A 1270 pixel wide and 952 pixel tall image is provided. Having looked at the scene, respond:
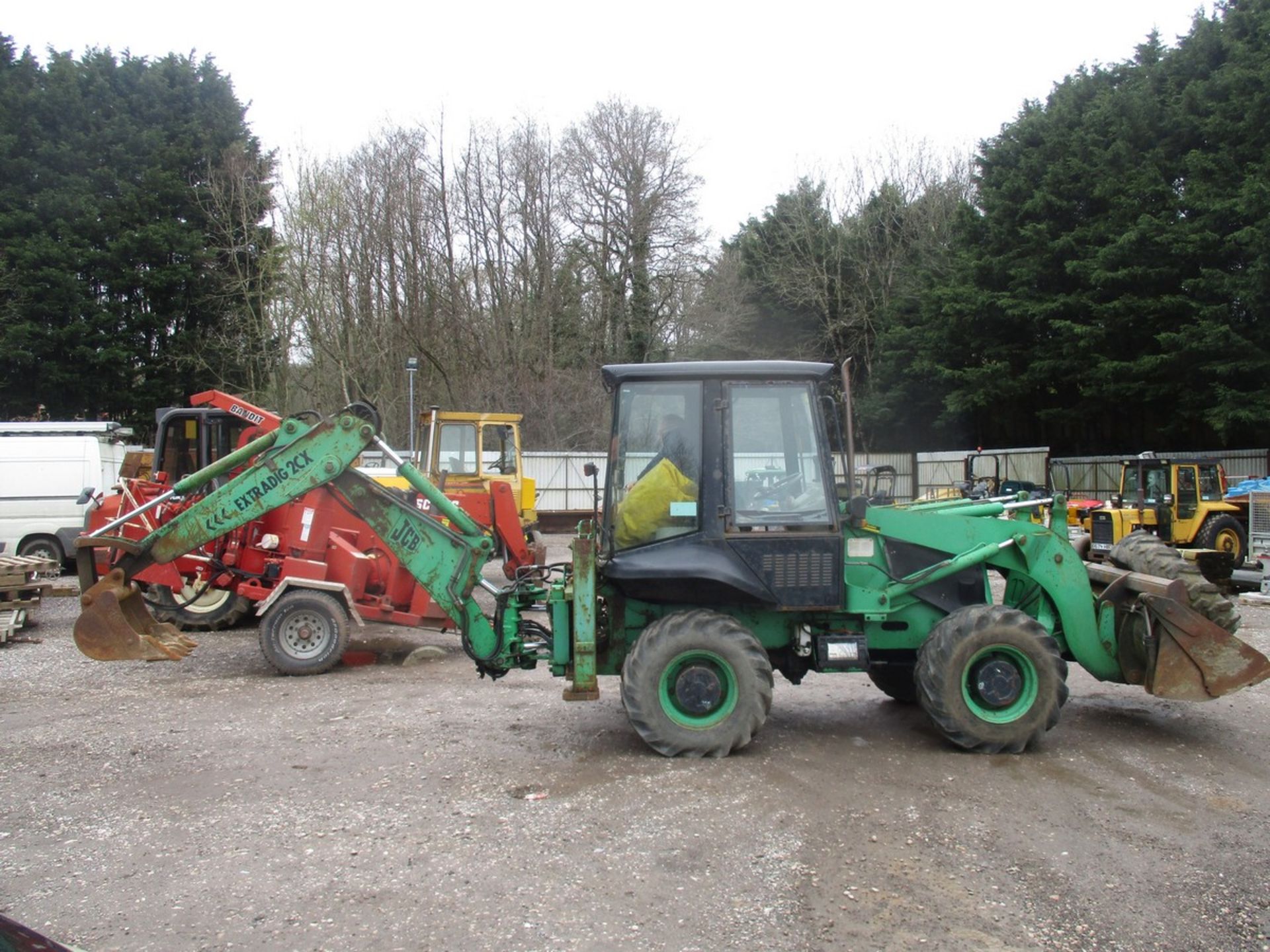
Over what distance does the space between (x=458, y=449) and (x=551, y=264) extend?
711 inches

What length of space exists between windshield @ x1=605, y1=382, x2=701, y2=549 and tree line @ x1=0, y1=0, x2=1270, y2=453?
78.0 feet

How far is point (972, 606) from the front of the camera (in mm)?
6320

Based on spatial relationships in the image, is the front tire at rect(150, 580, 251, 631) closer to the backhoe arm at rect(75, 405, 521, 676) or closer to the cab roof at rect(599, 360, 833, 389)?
the backhoe arm at rect(75, 405, 521, 676)

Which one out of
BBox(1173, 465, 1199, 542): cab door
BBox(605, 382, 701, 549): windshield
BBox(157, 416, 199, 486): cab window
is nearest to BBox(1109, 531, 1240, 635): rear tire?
BBox(605, 382, 701, 549): windshield

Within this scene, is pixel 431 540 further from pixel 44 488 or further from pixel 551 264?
pixel 551 264

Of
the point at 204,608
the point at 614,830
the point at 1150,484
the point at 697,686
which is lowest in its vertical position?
the point at 614,830

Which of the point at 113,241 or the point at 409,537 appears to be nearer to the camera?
the point at 409,537

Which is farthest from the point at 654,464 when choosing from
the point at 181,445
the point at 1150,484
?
the point at 1150,484

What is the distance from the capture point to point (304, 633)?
29.8 ft

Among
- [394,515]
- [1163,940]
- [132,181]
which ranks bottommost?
[1163,940]

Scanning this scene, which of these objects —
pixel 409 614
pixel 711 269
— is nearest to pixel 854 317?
pixel 711 269

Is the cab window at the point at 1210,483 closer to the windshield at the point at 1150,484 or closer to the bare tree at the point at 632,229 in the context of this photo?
the windshield at the point at 1150,484

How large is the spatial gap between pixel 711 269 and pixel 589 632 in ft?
94.8

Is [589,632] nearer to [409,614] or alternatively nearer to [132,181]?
[409,614]
